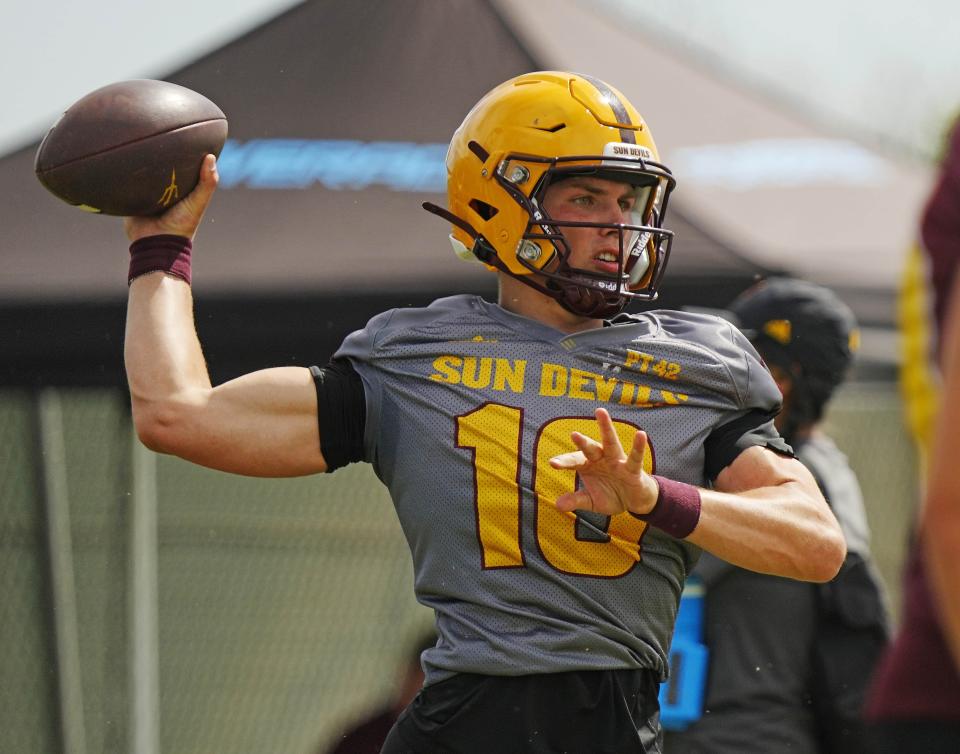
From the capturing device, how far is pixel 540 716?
2664 mm

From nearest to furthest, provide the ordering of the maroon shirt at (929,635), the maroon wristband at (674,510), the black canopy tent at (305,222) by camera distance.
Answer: the maroon shirt at (929,635), the maroon wristband at (674,510), the black canopy tent at (305,222)

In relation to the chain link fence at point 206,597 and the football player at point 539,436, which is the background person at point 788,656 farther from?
the chain link fence at point 206,597


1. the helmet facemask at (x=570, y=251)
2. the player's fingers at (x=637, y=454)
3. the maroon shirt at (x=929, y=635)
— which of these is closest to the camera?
the maroon shirt at (x=929, y=635)

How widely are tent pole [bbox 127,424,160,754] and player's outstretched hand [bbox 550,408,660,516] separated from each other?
378 centimetres

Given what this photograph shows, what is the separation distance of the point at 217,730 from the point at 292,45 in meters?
3.30

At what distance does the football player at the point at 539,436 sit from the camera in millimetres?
2680

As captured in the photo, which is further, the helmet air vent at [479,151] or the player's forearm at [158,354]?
the helmet air vent at [479,151]

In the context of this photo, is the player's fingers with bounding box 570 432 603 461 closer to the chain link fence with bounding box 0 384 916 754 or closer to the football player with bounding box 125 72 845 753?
the football player with bounding box 125 72 845 753

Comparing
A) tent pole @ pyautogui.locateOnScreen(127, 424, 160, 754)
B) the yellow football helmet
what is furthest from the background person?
tent pole @ pyautogui.locateOnScreen(127, 424, 160, 754)

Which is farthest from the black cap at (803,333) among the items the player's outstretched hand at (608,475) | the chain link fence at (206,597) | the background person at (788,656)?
the chain link fence at (206,597)

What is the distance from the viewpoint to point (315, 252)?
17.8 feet

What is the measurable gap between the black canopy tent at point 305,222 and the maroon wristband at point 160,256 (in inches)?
86.6

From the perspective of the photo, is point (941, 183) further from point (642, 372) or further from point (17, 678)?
point (17, 678)

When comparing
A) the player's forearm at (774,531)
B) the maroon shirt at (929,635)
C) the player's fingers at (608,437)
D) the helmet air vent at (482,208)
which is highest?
the maroon shirt at (929,635)
